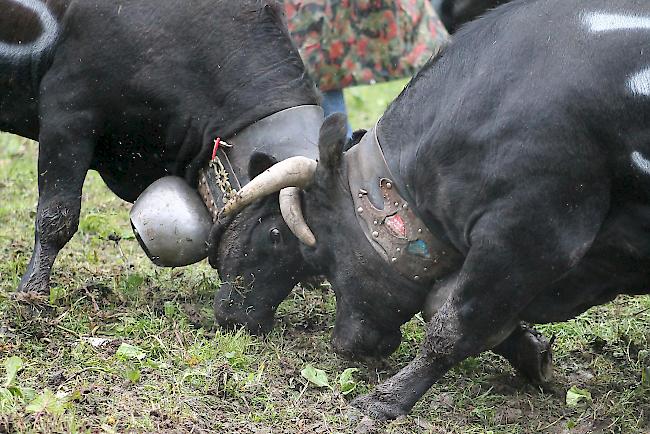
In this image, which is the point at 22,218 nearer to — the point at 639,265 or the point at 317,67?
the point at 317,67

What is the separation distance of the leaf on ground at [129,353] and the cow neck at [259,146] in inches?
30.8

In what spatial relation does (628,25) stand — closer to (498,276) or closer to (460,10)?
(498,276)

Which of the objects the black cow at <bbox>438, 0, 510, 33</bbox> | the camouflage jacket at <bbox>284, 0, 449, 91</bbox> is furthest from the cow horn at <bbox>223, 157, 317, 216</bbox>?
the black cow at <bbox>438, 0, 510, 33</bbox>

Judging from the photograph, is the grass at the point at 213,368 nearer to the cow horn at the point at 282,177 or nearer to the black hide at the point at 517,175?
the black hide at the point at 517,175

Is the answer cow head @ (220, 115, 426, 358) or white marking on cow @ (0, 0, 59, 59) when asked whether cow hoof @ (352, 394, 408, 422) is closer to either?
cow head @ (220, 115, 426, 358)

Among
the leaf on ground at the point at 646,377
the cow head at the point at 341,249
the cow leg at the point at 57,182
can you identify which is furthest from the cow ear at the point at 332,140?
the leaf on ground at the point at 646,377

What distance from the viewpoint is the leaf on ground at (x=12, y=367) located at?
4.14 metres

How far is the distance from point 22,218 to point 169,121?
70.2 inches

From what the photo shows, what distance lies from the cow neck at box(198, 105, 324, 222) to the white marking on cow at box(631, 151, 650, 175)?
1518 millimetres

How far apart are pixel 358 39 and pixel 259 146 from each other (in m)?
1.52

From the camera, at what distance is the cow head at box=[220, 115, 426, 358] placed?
14.8 feet

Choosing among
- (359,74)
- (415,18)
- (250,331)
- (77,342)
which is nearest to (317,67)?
(359,74)

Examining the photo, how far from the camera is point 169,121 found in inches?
205

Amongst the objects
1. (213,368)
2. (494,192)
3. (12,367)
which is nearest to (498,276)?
(494,192)
